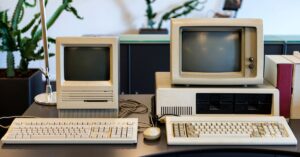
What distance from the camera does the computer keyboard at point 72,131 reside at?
1501 mm

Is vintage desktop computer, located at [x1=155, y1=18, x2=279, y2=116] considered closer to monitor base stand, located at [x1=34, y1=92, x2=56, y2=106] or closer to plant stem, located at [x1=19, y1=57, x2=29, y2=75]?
monitor base stand, located at [x1=34, y1=92, x2=56, y2=106]

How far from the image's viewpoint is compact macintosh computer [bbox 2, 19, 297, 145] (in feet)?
5.58

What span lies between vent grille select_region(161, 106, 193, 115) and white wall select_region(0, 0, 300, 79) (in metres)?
3.61

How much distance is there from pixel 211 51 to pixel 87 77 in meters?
0.55

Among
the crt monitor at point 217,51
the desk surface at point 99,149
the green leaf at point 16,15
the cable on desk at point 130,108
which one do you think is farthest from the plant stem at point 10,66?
the crt monitor at point 217,51

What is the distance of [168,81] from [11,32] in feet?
4.32

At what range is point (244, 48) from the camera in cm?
175

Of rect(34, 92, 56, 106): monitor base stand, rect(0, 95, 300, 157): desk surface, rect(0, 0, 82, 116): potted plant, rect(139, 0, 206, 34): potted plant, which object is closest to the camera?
rect(0, 95, 300, 157): desk surface

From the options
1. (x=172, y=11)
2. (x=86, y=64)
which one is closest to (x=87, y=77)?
(x=86, y=64)

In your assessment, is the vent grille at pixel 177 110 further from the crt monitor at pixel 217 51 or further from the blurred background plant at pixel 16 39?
the blurred background plant at pixel 16 39

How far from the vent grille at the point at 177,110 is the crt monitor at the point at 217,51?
11cm

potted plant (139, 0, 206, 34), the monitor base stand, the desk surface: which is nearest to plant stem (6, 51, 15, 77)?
the monitor base stand

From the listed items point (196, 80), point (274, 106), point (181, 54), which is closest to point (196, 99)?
point (196, 80)

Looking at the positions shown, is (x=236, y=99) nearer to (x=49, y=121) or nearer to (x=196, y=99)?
(x=196, y=99)
